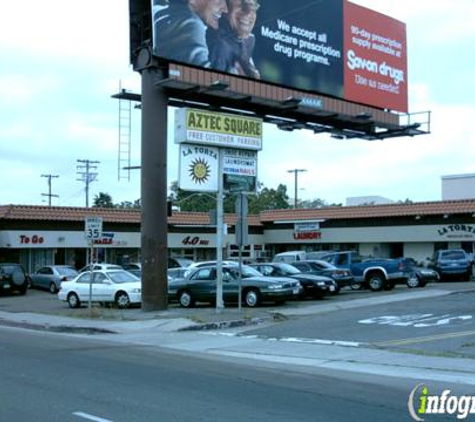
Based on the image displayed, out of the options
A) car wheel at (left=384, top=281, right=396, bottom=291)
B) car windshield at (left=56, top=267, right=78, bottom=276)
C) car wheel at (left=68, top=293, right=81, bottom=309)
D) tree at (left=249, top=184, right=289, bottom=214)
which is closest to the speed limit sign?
car wheel at (left=68, top=293, right=81, bottom=309)

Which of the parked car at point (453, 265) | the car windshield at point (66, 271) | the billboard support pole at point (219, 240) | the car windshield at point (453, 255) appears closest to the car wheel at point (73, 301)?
the billboard support pole at point (219, 240)

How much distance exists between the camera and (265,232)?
54906 mm

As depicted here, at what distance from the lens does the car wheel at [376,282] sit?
96.8ft

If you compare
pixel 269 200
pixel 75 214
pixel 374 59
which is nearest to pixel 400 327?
pixel 374 59

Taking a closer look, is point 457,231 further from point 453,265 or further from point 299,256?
point 299,256

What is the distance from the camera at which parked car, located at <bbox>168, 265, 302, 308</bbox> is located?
23.1 meters

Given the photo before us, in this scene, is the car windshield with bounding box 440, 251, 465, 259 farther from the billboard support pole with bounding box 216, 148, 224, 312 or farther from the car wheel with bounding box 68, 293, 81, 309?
Answer: the car wheel with bounding box 68, 293, 81, 309

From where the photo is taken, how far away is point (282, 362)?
12.8 meters

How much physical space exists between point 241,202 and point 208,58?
6851mm

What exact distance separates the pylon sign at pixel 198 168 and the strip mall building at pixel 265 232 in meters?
20.8

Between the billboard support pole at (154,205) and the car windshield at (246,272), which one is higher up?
the billboard support pole at (154,205)

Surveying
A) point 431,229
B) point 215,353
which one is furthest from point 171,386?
point 431,229

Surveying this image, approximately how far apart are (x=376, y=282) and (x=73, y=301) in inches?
487

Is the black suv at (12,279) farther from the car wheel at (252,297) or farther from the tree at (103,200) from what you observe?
the tree at (103,200)
